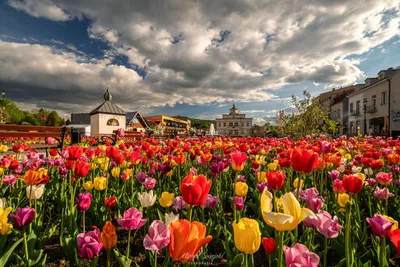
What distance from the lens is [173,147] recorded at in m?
5.07

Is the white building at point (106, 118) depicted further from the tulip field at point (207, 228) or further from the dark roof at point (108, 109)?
the tulip field at point (207, 228)

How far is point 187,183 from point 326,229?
0.86 metres

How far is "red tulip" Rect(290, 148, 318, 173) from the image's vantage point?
1.59 meters

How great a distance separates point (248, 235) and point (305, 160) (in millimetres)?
816

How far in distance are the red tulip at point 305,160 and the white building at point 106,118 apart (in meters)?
30.1

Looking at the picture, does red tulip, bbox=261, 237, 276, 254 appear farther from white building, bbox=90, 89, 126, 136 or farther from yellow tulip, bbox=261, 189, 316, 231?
white building, bbox=90, 89, 126, 136

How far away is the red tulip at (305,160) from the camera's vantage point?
159cm

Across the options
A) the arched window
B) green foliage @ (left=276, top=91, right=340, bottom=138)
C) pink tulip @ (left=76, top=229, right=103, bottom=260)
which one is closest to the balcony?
green foliage @ (left=276, top=91, right=340, bottom=138)

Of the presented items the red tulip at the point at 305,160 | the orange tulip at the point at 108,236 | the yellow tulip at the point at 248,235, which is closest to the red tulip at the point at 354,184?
the red tulip at the point at 305,160

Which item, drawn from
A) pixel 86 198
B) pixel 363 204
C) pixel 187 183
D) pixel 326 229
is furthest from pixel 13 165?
pixel 363 204

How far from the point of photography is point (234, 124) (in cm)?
11162

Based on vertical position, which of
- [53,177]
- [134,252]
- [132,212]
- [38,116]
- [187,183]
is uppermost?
[38,116]

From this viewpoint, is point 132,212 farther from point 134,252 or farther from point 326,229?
point 326,229

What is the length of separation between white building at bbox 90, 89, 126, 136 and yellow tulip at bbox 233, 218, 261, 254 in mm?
30528
